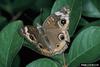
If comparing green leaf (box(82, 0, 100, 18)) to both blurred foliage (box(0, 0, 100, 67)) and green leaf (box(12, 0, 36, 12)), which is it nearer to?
blurred foliage (box(0, 0, 100, 67))

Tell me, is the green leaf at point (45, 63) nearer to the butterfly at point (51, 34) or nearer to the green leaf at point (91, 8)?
the butterfly at point (51, 34)

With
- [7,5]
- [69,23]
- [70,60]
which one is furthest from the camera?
[7,5]

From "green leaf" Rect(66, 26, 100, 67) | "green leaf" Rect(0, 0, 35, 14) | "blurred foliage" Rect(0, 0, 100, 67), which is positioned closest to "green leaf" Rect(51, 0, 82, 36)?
"blurred foliage" Rect(0, 0, 100, 67)

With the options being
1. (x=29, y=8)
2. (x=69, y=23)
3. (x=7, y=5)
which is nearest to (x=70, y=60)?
(x=69, y=23)

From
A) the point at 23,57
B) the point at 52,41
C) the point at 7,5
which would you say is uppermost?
the point at 52,41

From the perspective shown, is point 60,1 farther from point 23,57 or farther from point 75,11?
point 23,57

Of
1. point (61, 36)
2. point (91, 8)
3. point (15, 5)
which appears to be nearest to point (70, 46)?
point (61, 36)
